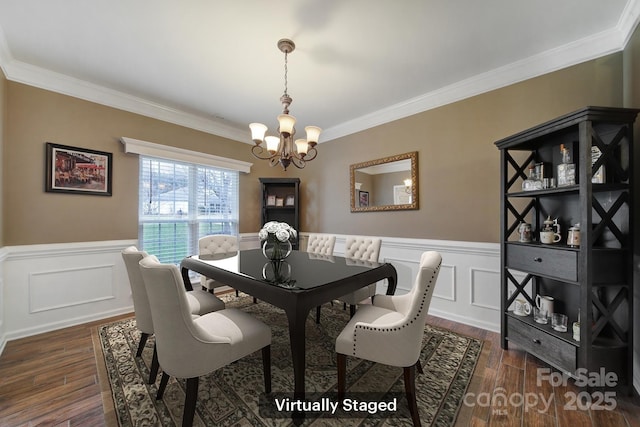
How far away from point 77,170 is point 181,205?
114 centimetres

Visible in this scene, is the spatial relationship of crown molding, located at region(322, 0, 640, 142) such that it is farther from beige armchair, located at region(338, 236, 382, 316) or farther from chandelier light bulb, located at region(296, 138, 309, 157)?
beige armchair, located at region(338, 236, 382, 316)

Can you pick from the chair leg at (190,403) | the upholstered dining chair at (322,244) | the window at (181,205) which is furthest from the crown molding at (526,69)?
the chair leg at (190,403)

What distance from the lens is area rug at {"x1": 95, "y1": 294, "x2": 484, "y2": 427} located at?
1387 mm

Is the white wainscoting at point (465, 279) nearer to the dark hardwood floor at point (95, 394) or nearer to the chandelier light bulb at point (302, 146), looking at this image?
the dark hardwood floor at point (95, 394)

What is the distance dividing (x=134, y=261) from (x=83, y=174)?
6.05 feet

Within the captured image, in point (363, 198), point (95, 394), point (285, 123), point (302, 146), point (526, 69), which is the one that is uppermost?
point (526, 69)

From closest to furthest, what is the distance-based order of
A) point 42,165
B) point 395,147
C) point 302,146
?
point 302,146 < point 42,165 < point 395,147

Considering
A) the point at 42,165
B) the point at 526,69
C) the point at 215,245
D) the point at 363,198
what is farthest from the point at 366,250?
the point at 42,165

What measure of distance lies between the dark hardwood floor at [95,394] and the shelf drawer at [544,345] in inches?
5.5

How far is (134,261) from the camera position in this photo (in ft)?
5.51

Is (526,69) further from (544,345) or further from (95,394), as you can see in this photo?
(95,394)

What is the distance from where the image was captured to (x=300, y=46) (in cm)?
210

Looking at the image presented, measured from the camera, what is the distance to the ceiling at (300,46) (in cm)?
173

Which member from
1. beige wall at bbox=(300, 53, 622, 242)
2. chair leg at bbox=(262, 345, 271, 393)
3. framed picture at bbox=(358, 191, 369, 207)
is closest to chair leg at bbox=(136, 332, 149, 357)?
chair leg at bbox=(262, 345, 271, 393)
